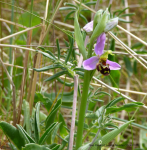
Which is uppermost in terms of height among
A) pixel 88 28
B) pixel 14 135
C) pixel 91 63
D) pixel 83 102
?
pixel 88 28

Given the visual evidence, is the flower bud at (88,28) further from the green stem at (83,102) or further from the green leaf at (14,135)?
the green leaf at (14,135)

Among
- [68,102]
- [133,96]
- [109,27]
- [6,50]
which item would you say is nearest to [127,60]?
[133,96]

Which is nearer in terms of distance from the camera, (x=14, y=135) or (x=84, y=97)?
(x=84, y=97)

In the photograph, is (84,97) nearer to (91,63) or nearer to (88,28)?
(91,63)

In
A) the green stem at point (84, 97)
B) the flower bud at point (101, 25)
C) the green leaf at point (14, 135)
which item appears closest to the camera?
the flower bud at point (101, 25)

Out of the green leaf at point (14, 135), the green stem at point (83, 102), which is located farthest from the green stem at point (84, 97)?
the green leaf at point (14, 135)

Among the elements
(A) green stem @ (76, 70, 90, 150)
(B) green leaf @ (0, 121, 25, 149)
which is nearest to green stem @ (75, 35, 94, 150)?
(A) green stem @ (76, 70, 90, 150)

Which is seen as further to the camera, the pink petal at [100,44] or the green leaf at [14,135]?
the green leaf at [14,135]

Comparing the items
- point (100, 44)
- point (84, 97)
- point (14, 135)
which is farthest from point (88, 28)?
point (14, 135)
